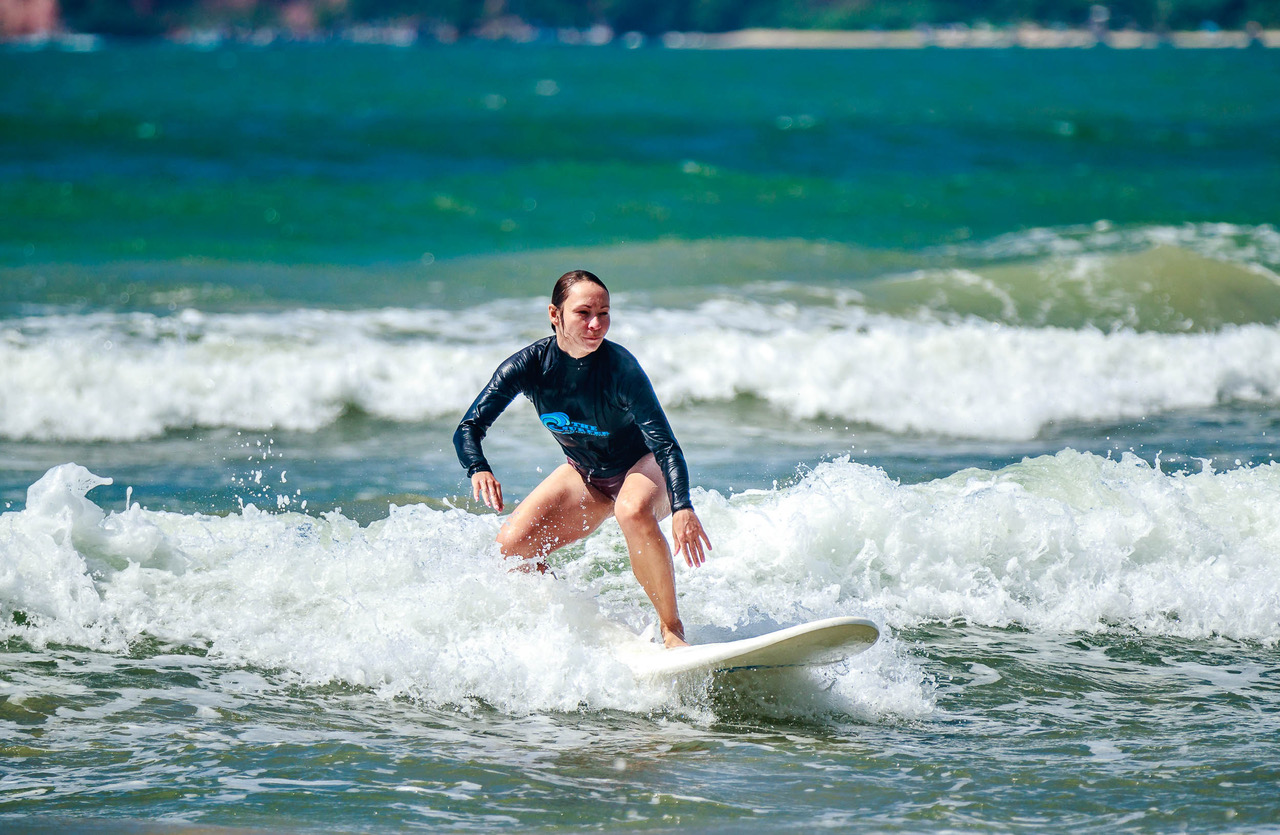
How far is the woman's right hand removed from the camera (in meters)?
4.84

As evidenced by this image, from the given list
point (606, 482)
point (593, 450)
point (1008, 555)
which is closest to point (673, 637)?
point (606, 482)

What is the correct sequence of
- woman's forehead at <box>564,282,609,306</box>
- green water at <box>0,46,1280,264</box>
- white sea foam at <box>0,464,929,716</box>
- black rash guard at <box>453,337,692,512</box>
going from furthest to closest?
green water at <box>0,46,1280,264</box> < white sea foam at <box>0,464,929,716</box> < black rash guard at <box>453,337,692,512</box> < woman's forehead at <box>564,282,609,306</box>

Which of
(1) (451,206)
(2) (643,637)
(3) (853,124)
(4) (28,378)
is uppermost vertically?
(3) (853,124)

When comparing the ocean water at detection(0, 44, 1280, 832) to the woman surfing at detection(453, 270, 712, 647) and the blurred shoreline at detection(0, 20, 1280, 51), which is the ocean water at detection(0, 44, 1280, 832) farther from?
the blurred shoreline at detection(0, 20, 1280, 51)

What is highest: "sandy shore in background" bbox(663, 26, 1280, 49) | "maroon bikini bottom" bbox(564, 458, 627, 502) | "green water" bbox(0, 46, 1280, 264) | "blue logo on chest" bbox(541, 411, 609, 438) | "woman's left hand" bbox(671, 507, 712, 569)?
"sandy shore in background" bbox(663, 26, 1280, 49)

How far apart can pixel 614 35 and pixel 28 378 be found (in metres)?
124

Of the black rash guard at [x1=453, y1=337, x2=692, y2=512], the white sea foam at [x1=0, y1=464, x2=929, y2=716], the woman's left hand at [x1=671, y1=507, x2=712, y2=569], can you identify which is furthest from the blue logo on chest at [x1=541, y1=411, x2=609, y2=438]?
the white sea foam at [x1=0, y1=464, x2=929, y2=716]

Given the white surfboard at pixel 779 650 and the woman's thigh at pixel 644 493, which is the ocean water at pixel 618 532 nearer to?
the white surfboard at pixel 779 650

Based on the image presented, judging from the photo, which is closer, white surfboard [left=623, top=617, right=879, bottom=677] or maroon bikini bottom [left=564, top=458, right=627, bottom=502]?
white surfboard [left=623, top=617, right=879, bottom=677]

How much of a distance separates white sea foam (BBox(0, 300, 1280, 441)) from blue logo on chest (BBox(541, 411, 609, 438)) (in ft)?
18.4

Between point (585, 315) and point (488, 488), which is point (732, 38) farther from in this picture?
point (488, 488)

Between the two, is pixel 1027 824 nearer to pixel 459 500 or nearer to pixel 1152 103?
pixel 459 500

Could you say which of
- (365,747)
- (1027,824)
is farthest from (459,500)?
(1027,824)

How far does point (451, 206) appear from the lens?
23828 mm
